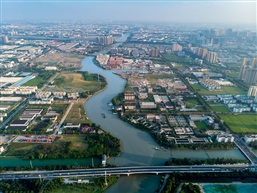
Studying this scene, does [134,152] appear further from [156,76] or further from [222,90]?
[156,76]

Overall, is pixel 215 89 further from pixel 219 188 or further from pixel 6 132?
pixel 6 132

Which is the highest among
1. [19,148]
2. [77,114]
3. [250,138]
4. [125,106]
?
[250,138]

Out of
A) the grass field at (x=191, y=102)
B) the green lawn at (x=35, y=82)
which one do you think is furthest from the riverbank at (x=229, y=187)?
the green lawn at (x=35, y=82)

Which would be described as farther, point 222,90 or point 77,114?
point 222,90

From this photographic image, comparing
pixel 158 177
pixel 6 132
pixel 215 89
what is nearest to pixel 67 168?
pixel 158 177

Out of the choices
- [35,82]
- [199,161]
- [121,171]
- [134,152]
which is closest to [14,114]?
[35,82]

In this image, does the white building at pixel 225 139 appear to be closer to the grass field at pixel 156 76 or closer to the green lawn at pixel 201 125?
the green lawn at pixel 201 125

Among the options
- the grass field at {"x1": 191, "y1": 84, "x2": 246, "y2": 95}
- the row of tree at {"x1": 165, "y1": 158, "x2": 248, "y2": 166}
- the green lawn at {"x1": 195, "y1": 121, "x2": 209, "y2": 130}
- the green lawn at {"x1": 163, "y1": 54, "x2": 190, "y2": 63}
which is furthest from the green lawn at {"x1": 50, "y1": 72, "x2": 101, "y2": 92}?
the green lawn at {"x1": 163, "y1": 54, "x2": 190, "y2": 63}
